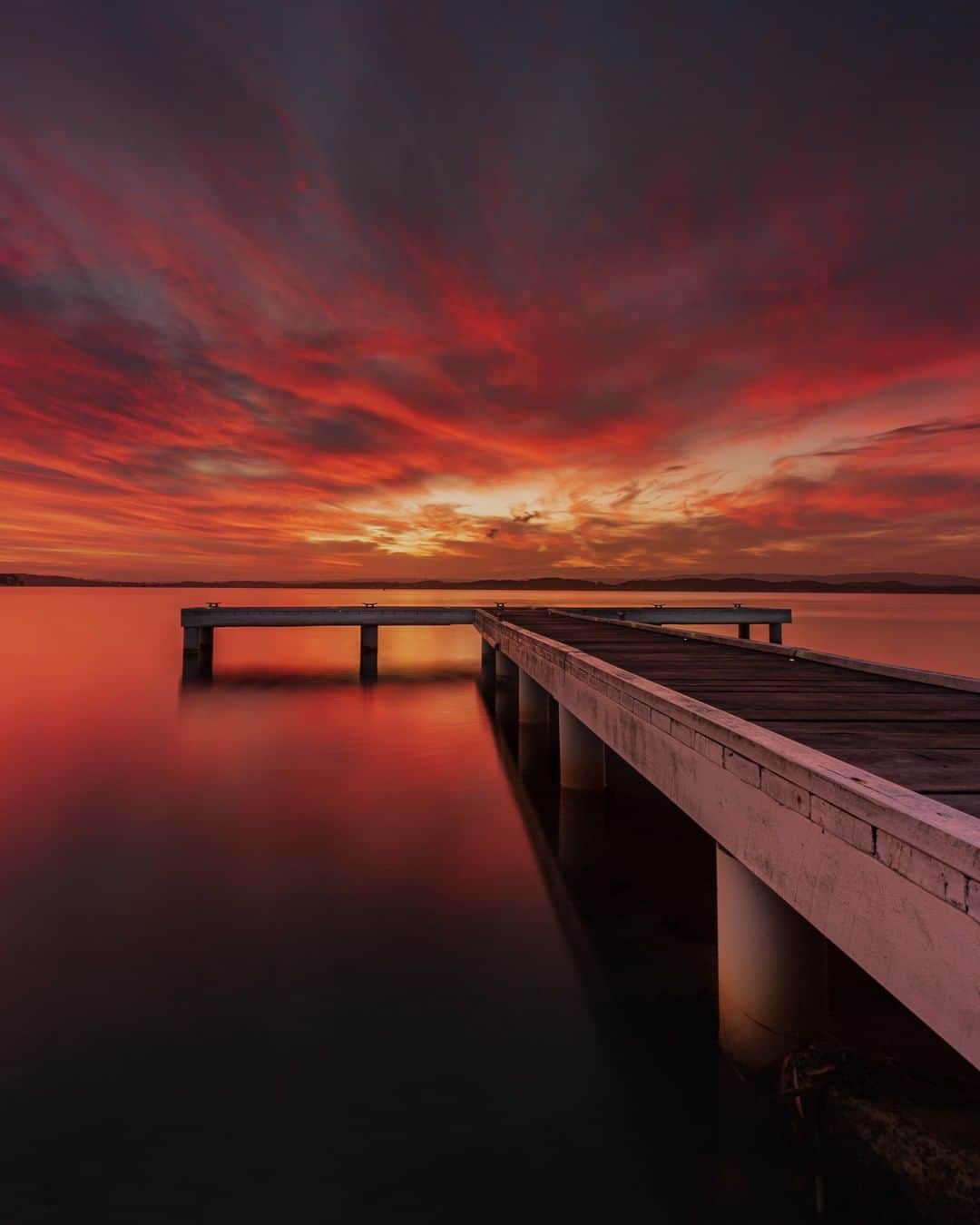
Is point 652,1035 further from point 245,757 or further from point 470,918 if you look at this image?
point 245,757

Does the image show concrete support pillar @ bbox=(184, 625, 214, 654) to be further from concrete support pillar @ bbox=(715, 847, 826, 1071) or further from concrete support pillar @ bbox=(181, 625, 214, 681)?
concrete support pillar @ bbox=(715, 847, 826, 1071)

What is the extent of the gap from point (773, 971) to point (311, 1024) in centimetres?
413

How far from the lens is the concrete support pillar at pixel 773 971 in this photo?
16.0ft

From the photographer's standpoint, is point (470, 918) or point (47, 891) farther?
point (47, 891)

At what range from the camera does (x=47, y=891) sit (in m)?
9.25

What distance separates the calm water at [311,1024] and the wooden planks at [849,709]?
2.85 meters

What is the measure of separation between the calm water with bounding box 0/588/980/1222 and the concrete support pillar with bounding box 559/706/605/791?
1171mm

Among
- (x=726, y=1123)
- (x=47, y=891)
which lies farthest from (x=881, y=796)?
(x=47, y=891)

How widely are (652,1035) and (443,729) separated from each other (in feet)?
51.4

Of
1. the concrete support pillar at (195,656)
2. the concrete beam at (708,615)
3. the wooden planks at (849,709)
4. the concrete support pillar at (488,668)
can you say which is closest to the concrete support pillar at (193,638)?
the concrete support pillar at (195,656)

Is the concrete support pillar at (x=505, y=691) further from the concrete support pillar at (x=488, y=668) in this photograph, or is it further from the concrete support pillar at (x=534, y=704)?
the concrete support pillar at (x=488, y=668)

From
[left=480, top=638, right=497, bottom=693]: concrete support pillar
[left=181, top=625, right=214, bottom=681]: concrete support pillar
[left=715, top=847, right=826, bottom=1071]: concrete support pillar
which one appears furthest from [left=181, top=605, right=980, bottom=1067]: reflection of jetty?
A: [left=181, top=625, right=214, bottom=681]: concrete support pillar

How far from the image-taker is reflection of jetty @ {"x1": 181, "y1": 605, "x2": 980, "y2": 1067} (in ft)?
9.11

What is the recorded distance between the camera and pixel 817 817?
3615mm
